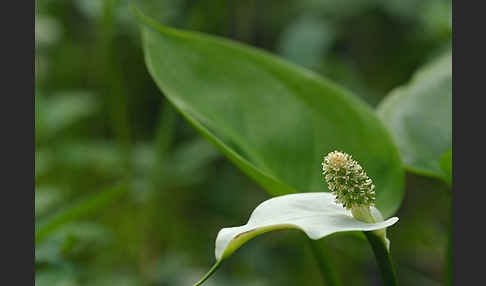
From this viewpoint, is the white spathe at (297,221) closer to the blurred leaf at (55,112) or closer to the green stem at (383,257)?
the green stem at (383,257)

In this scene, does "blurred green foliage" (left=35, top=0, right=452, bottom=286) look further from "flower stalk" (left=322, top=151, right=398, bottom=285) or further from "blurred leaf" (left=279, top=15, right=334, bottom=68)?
"flower stalk" (left=322, top=151, right=398, bottom=285)

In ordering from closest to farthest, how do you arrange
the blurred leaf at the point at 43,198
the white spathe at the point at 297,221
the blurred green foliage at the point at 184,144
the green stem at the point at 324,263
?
the white spathe at the point at 297,221 → the green stem at the point at 324,263 → the blurred leaf at the point at 43,198 → the blurred green foliage at the point at 184,144

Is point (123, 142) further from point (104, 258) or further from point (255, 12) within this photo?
point (255, 12)

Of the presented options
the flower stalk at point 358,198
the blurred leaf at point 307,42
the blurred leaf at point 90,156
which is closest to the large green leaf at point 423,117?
the flower stalk at point 358,198

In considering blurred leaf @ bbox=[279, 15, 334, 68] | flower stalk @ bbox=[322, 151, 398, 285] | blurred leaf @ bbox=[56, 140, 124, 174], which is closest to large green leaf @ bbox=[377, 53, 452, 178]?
flower stalk @ bbox=[322, 151, 398, 285]

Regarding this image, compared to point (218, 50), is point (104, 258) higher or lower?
lower

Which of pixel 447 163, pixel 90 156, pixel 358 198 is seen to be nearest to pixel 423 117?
pixel 447 163

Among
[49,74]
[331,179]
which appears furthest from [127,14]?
[331,179]

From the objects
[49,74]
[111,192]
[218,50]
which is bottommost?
[49,74]
